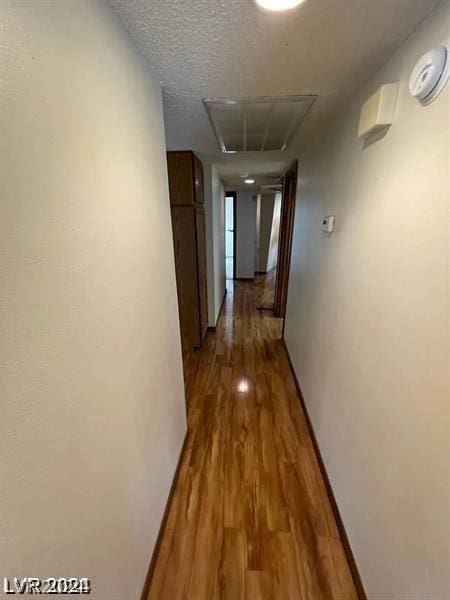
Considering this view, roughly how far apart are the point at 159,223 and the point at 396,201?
39.8 inches

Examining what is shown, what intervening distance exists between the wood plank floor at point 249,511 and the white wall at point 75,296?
27cm

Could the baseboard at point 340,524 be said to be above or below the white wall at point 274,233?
below

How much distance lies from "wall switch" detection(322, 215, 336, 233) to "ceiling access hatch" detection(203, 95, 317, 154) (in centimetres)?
64

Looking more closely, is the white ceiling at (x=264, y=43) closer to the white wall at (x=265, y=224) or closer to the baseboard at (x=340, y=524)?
the baseboard at (x=340, y=524)

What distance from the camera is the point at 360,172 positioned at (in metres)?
1.27

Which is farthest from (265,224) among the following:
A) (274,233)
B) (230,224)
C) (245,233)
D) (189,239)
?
(189,239)

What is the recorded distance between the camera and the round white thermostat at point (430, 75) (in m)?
0.72

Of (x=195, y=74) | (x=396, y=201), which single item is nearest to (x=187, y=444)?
(x=396, y=201)

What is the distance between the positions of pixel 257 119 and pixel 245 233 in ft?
16.3

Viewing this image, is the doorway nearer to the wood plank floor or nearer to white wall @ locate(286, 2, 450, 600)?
the wood plank floor

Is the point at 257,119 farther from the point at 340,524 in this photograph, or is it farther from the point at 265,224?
the point at 265,224

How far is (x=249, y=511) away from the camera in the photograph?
4.83ft

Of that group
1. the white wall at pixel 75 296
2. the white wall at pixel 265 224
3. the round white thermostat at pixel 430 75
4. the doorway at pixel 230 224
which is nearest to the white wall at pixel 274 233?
the white wall at pixel 265 224

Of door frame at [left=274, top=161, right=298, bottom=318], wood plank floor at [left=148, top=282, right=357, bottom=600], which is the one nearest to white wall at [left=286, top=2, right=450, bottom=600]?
wood plank floor at [left=148, top=282, right=357, bottom=600]
